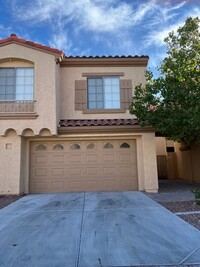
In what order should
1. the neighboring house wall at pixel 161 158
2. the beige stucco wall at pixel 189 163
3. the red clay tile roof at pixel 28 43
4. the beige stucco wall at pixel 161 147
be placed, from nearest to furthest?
the red clay tile roof at pixel 28 43 < the beige stucco wall at pixel 189 163 < the neighboring house wall at pixel 161 158 < the beige stucco wall at pixel 161 147

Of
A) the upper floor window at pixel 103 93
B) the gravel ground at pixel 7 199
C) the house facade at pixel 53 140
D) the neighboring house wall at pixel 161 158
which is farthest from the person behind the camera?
the neighboring house wall at pixel 161 158

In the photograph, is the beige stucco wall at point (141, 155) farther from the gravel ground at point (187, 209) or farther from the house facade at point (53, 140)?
the gravel ground at point (187, 209)

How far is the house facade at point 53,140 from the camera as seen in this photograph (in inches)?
402

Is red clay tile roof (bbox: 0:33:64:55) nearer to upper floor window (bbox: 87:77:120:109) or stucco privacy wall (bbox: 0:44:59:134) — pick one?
stucco privacy wall (bbox: 0:44:59:134)

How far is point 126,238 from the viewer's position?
16.0 ft

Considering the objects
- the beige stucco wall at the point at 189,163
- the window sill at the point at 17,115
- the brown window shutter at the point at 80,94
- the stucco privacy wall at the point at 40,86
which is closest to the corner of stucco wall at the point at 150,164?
the brown window shutter at the point at 80,94

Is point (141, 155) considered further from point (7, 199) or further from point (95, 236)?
point (95, 236)

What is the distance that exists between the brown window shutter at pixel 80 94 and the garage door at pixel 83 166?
1.99 metres

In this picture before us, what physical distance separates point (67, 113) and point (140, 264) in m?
8.89

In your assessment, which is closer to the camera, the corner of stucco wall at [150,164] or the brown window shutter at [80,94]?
the corner of stucco wall at [150,164]

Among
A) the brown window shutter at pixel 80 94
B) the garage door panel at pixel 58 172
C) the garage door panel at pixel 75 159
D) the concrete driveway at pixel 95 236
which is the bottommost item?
the concrete driveway at pixel 95 236

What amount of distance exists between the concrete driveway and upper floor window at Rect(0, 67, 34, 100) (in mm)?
5194

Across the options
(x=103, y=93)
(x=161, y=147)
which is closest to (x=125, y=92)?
(x=103, y=93)

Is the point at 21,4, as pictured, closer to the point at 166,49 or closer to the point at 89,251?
the point at 166,49
